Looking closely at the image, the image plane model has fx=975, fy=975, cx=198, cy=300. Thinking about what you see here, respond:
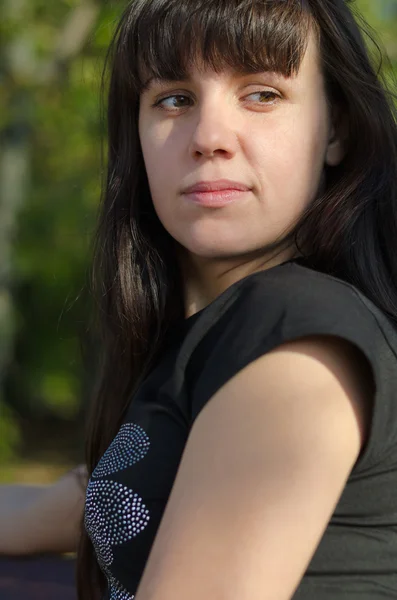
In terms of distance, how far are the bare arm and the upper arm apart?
1074 millimetres

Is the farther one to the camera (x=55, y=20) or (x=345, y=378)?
(x=55, y=20)

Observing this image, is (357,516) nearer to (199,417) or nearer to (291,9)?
(199,417)

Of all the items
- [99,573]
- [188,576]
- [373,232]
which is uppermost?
[373,232]

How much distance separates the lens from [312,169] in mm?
1799

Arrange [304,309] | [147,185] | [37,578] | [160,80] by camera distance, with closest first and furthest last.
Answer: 1. [304,309]
2. [160,80]
3. [147,185]
4. [37,578]

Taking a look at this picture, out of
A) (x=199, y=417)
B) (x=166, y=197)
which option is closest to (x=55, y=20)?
(x=166, y=197)

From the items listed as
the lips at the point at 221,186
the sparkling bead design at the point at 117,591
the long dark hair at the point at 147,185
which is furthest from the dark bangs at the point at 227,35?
the sparkling bead design at the point at 117,591

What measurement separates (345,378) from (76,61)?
4.71 metres

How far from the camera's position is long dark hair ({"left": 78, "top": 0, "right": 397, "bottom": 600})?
5.61 ft

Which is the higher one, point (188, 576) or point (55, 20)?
point (55, 20)

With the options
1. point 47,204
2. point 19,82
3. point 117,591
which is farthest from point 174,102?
point 47,204

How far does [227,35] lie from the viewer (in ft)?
5.58

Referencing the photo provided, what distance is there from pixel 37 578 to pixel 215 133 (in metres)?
1.26

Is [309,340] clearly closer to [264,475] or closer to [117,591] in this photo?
[264,475]
